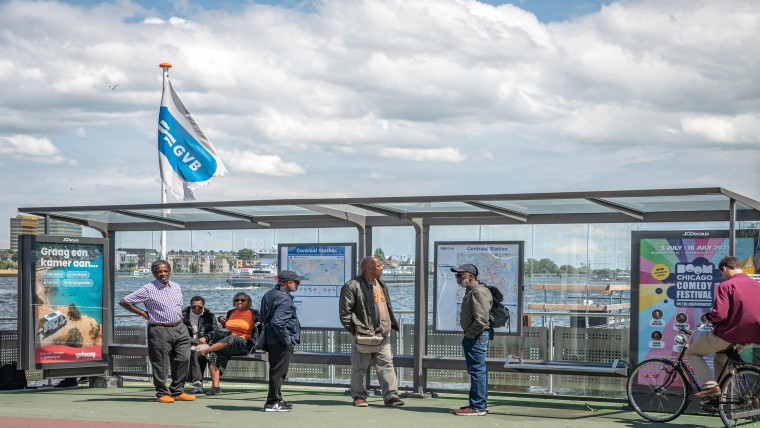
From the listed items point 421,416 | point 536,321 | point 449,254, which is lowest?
point 421,416

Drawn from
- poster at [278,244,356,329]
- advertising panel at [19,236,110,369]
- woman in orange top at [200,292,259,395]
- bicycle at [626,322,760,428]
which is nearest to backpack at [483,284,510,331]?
bicycle at [626,322,760,428]

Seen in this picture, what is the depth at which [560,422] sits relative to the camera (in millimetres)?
10125

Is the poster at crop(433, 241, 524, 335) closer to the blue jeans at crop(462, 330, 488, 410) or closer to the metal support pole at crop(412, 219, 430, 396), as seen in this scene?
the metal support pole at crop(412, 219, 430, 396)

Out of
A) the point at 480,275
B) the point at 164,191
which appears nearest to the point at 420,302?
the point at 480,275

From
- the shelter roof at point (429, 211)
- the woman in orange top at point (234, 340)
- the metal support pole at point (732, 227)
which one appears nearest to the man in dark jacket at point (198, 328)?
the woman in orange top at point (234, 340)

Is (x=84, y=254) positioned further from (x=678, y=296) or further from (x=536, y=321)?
(x=678, y=296)

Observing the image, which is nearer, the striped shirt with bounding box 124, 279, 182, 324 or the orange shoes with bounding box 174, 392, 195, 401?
the striped shirt with bounding box 124, 279, 182, 324

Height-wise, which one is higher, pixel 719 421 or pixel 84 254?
pixel 84 254

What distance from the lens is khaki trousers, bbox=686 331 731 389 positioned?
9.47 metres

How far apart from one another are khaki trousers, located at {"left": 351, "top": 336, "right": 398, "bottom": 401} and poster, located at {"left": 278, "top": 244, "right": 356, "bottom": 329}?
5.02ft

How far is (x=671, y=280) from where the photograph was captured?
10812 millimetres

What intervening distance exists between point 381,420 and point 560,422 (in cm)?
172

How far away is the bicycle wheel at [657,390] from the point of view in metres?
10.0

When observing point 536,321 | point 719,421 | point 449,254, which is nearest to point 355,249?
point 449,254
